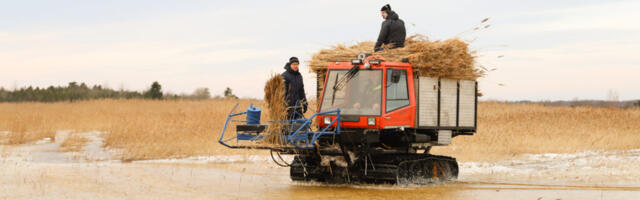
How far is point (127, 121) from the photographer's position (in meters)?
28.5

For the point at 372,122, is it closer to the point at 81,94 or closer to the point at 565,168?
the point at 565,168

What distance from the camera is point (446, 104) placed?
1410 centimetres

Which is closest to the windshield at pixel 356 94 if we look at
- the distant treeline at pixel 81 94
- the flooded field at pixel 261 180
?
the flooded field at pixel 261 180

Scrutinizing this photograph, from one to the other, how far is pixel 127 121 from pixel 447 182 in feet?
56.1

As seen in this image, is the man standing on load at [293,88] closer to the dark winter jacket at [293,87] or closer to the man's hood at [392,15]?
the dark winter jacket at [293,87]

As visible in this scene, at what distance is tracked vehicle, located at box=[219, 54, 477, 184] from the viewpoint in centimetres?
1259

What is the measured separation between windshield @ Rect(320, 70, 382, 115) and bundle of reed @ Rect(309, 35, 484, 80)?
60 cm

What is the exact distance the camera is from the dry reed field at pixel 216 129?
2205 centimetres

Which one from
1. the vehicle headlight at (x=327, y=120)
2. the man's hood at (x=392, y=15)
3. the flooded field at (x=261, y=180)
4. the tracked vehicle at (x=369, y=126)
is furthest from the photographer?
the man's hood at (x=392, y=15)

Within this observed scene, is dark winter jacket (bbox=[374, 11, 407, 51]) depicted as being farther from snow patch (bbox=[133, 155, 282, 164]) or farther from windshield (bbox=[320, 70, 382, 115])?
snow patch (bbox=[133, 155, 282, 164])

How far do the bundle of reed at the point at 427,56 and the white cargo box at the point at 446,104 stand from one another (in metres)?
0.18

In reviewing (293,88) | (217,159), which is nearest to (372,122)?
(293,88)

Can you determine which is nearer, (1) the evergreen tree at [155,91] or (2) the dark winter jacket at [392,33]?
(2) the dark winter jacket at [392,33]

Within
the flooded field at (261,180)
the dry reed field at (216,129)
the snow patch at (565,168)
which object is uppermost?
the dry reed field at (216,129)
